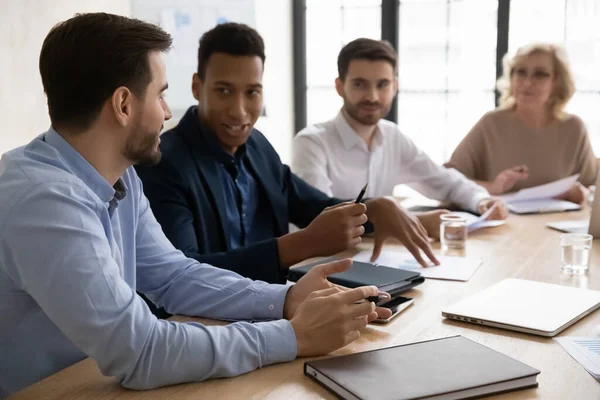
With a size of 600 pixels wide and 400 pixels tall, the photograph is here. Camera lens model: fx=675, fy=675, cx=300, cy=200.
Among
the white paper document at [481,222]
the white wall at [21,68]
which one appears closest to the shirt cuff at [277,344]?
the white paper document at [481,222]

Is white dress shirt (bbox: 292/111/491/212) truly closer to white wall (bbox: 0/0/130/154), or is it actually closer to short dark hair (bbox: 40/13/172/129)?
white wall (bbox: 0/0/130/154)

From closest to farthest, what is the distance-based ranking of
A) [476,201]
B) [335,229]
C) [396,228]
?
[335,229] → [396,228] → [476,201]

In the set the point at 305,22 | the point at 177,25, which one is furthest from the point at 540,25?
the point at 177,25

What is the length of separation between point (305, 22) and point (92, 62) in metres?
3.92

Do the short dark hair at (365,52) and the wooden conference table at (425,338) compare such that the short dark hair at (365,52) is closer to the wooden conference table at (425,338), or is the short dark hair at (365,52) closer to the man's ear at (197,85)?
the man's ear at (197,85)

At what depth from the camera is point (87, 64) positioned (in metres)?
1.18

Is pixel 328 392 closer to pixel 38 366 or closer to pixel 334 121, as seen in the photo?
pixel 38 366

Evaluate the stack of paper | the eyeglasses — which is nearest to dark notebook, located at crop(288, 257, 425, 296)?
the stack of paper

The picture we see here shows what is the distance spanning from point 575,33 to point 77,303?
161 inches

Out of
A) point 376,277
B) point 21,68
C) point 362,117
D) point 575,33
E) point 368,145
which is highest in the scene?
point 575,33

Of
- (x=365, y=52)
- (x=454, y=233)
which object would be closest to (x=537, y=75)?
(x=365, y=52)

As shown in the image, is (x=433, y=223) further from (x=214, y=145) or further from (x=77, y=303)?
(x=77, y=303)

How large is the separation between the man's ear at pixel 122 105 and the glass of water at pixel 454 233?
46.5 inches

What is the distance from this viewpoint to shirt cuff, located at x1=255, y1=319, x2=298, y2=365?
1163 mm
